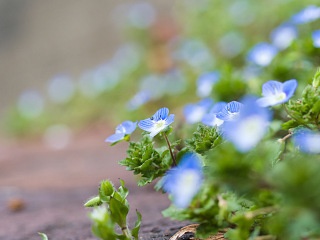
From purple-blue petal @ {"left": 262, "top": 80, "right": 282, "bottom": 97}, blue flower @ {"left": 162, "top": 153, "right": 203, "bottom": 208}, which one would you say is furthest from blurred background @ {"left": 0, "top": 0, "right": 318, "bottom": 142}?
blue flower @ {"left": 162, "top": 153, "right": 203, "bottom": 208}

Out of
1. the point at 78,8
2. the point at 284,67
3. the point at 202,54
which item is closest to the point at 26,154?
the point at 202,54

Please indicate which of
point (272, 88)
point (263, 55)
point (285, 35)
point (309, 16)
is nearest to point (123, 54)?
point (285, 35)

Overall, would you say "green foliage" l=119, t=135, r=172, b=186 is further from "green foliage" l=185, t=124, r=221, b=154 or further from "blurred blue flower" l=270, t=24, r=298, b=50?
"blurred blue flower" l=270, t=24, r=298, b=50

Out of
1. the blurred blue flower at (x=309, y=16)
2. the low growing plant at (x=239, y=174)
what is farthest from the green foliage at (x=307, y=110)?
the blurred blue flower at (x=309, y=16)

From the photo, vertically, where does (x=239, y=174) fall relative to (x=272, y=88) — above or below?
below

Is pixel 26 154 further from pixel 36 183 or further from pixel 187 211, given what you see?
pixel 187 211

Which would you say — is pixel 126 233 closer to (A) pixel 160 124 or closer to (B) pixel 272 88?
(A) pixel 160 124

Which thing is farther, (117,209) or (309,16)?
(309,16)
